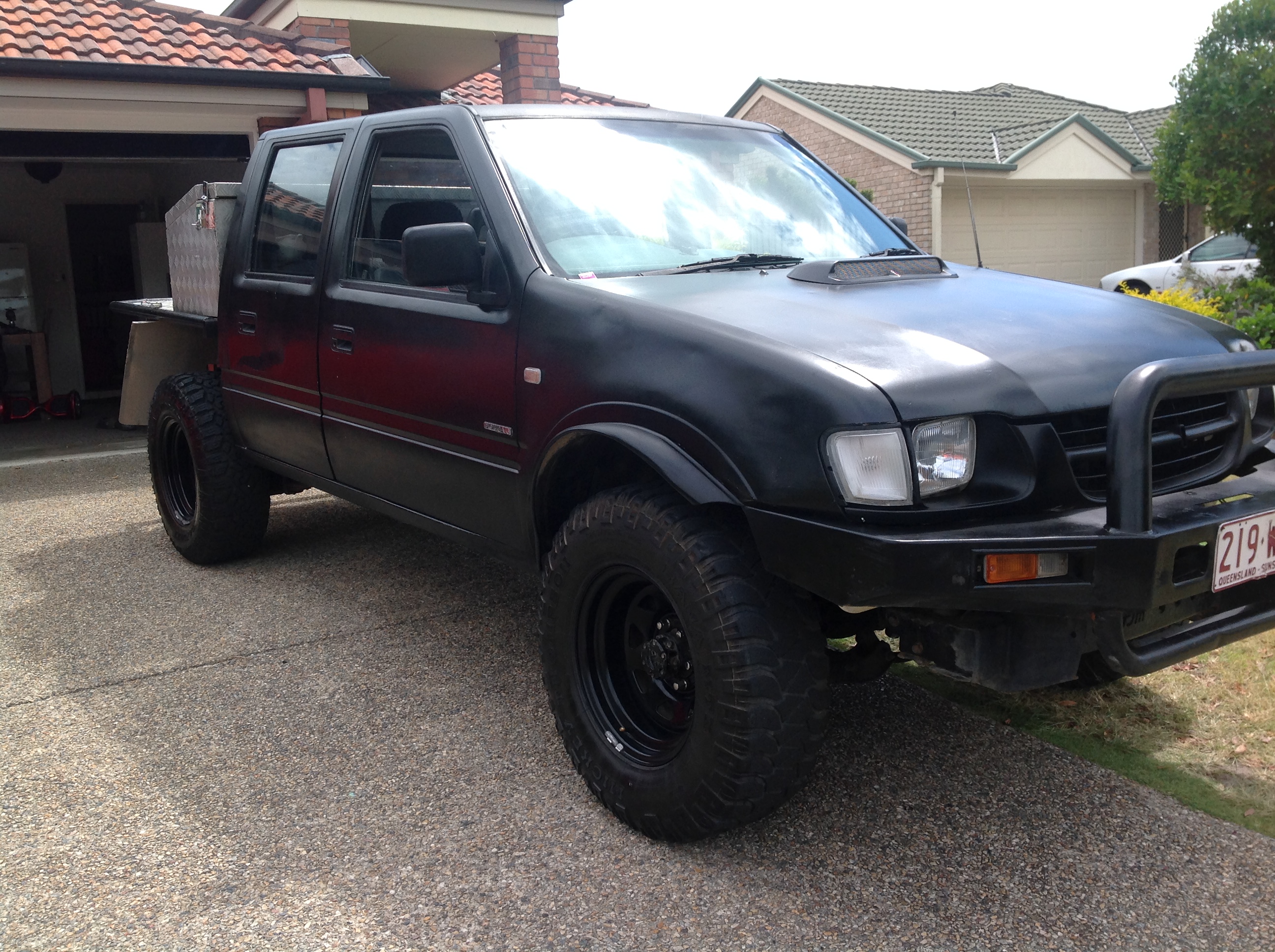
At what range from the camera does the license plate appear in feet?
7.80

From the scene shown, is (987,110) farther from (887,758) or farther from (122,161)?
(887,758)

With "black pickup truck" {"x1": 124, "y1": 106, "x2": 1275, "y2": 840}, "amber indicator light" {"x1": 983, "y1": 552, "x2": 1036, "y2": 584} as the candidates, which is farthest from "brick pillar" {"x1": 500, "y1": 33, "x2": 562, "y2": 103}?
"amber indicator light" {"x1": 983, "y1": 552, "x2": 1036, "y2": 584}

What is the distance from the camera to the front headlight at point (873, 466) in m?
2.35

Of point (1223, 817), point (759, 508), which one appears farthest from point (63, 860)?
point (1223, 817)

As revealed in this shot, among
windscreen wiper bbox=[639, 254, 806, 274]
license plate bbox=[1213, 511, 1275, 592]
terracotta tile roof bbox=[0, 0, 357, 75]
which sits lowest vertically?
license plate bbox=[1213, 511, 1275, 592]

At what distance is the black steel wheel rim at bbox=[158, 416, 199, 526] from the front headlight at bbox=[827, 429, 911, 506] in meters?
4.20

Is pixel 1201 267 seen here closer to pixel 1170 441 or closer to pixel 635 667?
pixel 1170 441

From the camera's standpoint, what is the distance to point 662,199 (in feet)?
11.7

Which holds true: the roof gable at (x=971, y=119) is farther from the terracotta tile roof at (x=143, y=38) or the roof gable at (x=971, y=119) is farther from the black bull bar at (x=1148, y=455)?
the black bull bar at (x=1148, y=455)

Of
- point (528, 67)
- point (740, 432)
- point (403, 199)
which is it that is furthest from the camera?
point (528, 67)

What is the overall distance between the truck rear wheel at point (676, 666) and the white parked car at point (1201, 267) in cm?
1330

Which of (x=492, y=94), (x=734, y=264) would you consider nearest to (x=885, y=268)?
(x=734, y=264)

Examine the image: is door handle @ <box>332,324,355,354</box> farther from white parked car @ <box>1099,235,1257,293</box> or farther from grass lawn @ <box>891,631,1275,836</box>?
white parked car @ <box>1099,235,1257,293</box>

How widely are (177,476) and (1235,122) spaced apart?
33.6 ft
